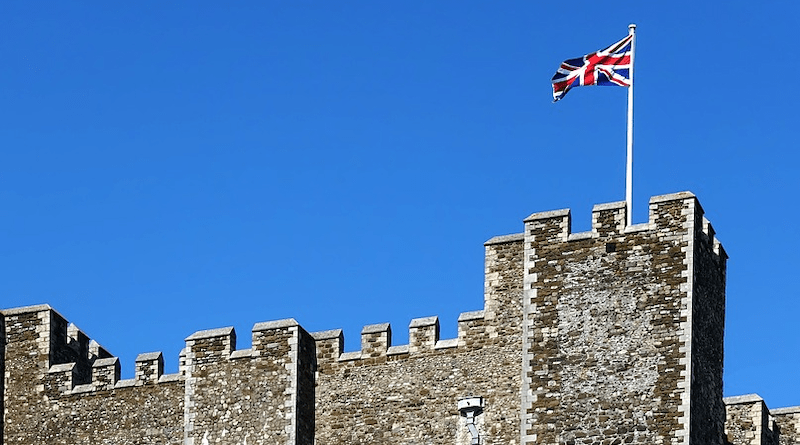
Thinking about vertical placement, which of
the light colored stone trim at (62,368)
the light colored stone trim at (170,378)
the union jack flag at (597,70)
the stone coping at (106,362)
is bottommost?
the light colored stone trim at (170,378)

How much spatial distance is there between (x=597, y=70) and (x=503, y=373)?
9098mm

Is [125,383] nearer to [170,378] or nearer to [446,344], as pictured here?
[170,378]

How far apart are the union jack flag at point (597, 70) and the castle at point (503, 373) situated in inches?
166

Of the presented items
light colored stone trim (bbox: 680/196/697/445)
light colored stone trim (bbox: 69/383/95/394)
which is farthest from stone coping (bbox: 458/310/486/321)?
light colored stone trim (bbox: 69/383/95/394)

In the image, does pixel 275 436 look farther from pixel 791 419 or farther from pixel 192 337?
pixel 791 419

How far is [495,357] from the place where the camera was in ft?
240

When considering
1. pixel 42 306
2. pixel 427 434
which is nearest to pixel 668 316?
pixel 427 434

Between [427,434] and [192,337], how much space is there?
770cm

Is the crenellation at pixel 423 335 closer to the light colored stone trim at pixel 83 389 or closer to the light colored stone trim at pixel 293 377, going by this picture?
the light colored stone trim at pixel 293 377

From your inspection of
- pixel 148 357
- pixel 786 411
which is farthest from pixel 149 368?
pixel 786 411

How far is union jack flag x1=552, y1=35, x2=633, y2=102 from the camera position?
75.1 metres

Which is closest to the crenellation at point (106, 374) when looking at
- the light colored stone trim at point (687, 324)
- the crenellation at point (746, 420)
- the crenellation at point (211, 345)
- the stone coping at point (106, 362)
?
the stone coping at point (106, 362)

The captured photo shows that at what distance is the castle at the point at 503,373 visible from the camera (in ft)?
232

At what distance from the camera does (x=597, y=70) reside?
75312 mm
